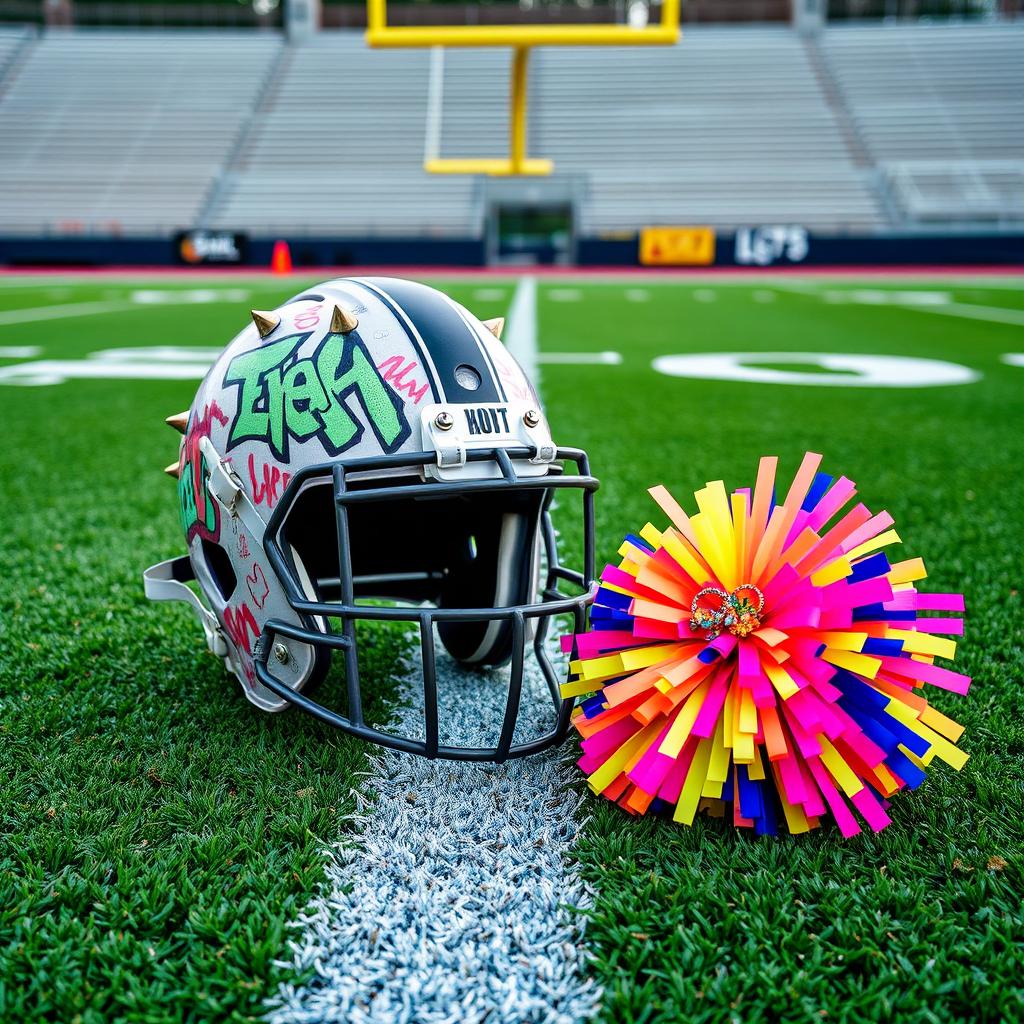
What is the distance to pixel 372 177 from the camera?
76.3 feet

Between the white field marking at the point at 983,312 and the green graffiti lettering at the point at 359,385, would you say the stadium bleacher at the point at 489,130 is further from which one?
the green graffiti lettering at the point at 359,385

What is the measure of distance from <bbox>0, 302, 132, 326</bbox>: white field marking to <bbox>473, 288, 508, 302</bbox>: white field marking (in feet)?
12.5

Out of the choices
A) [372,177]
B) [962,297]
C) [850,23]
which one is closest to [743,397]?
[962,297]

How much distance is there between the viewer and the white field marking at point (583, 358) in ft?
19.4

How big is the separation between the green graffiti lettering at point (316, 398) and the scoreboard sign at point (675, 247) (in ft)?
63.8

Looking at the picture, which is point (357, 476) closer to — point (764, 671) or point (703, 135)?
point (764, 671)

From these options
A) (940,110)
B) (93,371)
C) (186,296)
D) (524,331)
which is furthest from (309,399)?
(940,110)

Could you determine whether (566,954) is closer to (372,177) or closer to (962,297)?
(962,297)

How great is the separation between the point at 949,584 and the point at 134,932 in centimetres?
177

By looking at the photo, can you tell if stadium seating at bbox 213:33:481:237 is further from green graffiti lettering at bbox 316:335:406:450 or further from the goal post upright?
green graffiti lettering at bbox 316:335:406:450

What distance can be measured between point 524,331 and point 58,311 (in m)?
4.76

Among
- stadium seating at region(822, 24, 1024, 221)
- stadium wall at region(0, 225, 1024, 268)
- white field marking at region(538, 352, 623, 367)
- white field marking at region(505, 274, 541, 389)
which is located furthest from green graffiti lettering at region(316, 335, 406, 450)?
stadium seating at region(822, 24, 1024, 221)

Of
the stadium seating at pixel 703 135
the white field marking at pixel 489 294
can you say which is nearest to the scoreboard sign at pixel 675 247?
the stadium seating at pixel 703 135

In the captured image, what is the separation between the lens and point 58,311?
9.31 m
